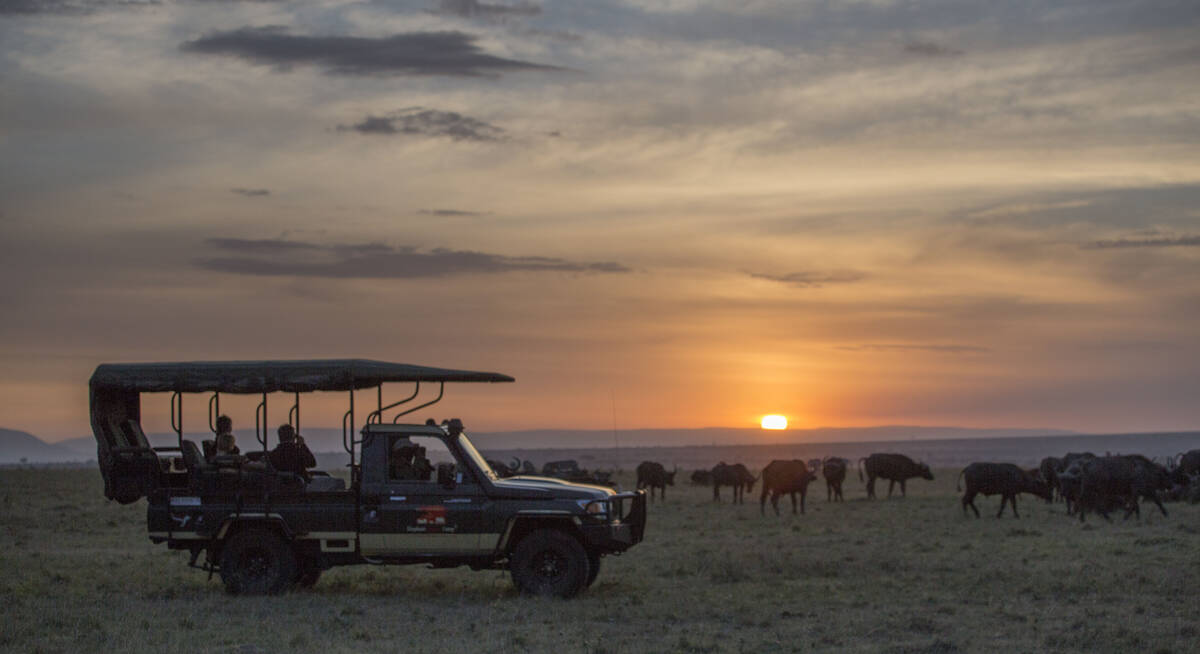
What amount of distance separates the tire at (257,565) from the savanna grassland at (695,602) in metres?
0.36

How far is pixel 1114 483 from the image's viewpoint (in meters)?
36.2

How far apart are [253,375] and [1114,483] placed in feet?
86.0

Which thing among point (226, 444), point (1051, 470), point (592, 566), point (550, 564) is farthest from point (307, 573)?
point (1051, 470)

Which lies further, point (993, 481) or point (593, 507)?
point (993, 481)

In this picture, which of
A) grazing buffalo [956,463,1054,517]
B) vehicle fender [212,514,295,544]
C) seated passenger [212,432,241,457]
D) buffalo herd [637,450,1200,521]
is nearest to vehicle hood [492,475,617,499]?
vehicle fender [212,514,295,544]

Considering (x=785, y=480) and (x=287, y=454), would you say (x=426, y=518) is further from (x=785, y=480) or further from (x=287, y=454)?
(x=785, y=480)

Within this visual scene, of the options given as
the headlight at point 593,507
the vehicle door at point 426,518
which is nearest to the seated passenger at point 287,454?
the vehicle door at point 426,518

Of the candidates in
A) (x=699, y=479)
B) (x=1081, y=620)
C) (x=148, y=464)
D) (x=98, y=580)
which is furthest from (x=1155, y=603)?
(x=699, y=479)

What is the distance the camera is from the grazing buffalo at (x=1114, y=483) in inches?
1417

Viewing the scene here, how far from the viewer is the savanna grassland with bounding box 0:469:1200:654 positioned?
1473 cm

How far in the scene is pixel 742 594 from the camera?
19.2 m

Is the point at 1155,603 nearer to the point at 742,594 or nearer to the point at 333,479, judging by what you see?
the point at 742,594

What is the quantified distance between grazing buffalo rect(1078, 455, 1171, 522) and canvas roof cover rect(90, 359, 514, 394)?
2284cm

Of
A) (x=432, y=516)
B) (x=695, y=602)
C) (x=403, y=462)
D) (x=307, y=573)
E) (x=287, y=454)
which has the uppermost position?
(x=287, y=454)
